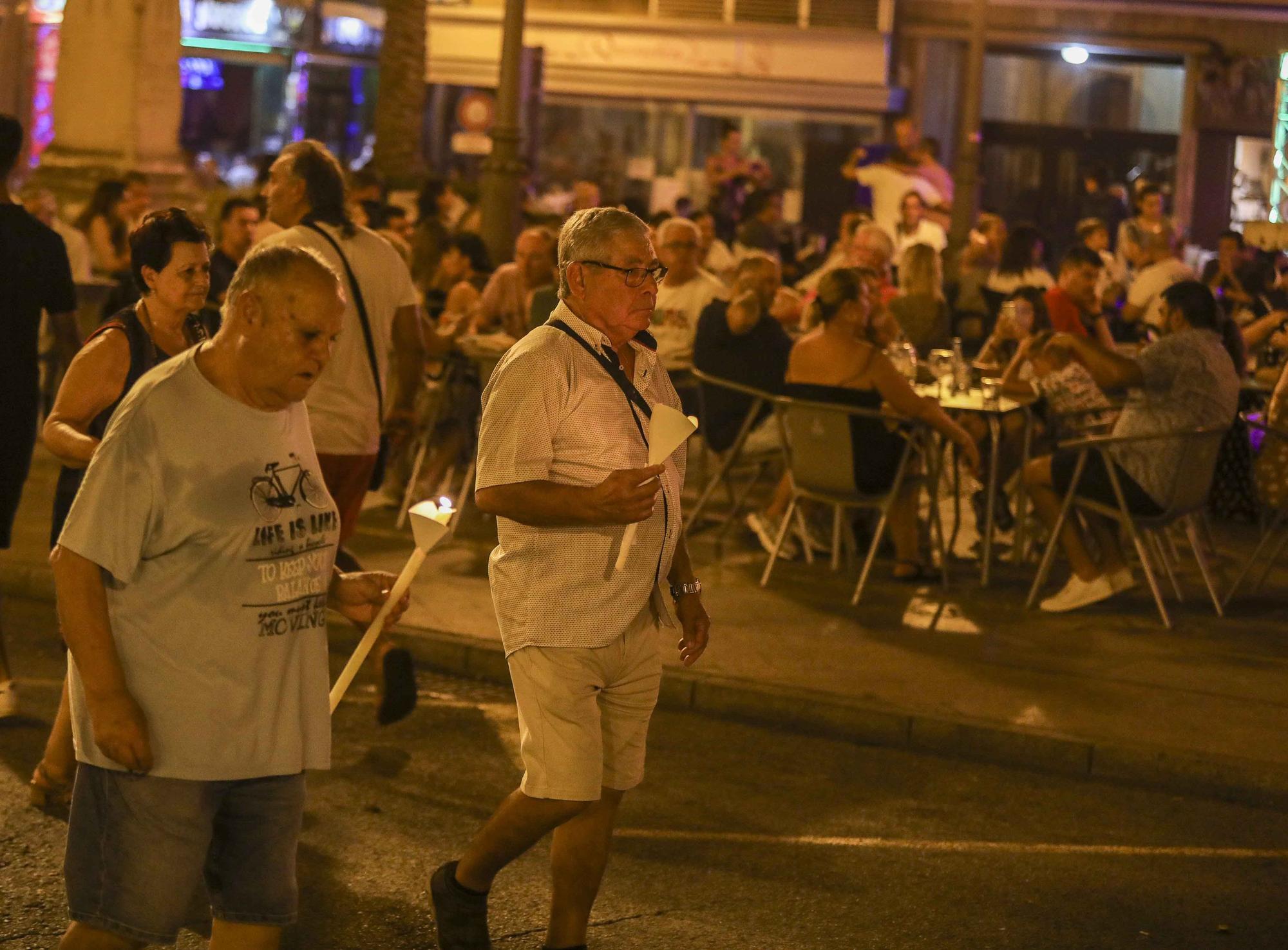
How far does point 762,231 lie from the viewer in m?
17.7

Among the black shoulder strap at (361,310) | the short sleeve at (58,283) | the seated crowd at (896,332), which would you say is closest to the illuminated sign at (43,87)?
the seated crowd at (896,332)

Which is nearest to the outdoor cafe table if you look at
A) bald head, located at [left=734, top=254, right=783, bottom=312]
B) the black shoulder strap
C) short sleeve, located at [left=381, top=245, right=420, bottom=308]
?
bald head, located at [left=734, top=254, right=783, bottom=312]

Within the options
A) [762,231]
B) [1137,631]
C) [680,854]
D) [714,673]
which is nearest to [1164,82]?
[762,231]

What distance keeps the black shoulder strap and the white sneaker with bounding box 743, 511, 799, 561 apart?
3.92 meters

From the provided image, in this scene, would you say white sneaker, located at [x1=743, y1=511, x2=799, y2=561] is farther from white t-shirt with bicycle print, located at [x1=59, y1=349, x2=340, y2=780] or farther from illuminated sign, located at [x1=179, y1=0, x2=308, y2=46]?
illuminated sign, located at [x1=179, y1=0, x2=308, y2=46]

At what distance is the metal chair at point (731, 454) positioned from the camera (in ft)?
33.9

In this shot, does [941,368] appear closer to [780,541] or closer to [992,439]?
[992,439]

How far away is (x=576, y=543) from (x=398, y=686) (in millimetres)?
1832

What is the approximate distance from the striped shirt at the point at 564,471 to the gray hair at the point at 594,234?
126mm

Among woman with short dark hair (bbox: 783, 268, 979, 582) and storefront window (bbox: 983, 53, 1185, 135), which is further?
storefront window (bbox: 983, 53, 1185, 135)

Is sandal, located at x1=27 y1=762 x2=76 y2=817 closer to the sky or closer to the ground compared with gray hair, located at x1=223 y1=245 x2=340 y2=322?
closer to the ground

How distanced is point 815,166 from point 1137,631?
1564 centimetres

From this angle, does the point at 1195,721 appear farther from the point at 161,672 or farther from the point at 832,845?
the point at 161,672

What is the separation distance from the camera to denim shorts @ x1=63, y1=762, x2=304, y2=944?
3551 mm
